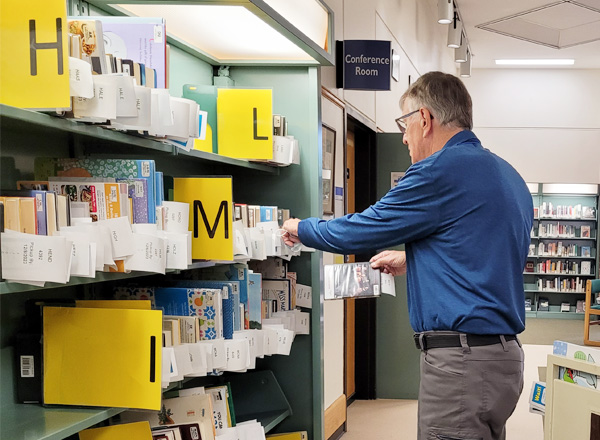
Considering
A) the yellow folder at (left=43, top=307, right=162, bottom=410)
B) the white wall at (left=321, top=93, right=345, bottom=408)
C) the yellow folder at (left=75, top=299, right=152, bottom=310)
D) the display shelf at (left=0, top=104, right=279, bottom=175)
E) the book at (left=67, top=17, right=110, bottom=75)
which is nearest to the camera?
the display shelf at (left=0, top=104, right=279, bottom=175)

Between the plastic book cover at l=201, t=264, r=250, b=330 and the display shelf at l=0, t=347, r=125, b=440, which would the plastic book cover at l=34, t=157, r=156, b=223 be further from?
the plastic book cover at l=201, t=264, r=250, b=330

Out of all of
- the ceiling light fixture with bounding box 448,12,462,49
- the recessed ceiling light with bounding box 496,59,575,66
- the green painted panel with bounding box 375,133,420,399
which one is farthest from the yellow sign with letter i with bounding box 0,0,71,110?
the recessed ceiling light with bounding box 496,59,575,66

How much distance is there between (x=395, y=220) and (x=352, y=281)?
781 millimetres

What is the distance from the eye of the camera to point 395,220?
2.47 meters

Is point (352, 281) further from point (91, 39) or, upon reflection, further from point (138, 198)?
point (91, 39)

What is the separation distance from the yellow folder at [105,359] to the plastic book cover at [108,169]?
1.07 ft

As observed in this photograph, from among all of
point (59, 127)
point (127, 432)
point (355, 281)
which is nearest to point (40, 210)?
point (59, 127)

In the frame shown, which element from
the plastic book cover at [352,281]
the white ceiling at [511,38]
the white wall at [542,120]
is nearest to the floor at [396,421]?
the plastic book cover at [352,281]

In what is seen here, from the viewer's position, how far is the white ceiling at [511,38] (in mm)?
9832

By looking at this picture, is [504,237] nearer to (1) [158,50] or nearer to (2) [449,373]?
(2) [449,373]

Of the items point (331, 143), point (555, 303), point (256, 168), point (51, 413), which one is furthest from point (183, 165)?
point (555, 303)

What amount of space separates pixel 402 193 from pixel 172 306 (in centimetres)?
93

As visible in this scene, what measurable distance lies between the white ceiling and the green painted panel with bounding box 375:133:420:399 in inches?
171

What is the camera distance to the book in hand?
10.2 ft
